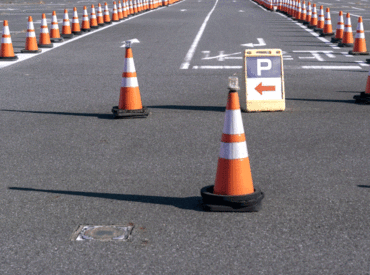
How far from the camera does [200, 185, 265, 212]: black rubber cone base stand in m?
5.46

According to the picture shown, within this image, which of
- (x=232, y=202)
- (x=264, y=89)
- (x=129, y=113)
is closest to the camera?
(x=232, y=202)

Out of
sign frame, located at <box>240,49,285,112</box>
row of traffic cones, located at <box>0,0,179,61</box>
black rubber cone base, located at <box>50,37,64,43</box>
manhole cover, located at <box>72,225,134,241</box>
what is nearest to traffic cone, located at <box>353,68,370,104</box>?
sign frame, located at <box>240,49,285,112</box>

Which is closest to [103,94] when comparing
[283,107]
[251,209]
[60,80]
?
[60,80]

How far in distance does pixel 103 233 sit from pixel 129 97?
4698 millimetres

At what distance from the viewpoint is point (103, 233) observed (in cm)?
500

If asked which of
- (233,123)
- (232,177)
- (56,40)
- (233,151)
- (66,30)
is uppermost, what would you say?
(233,123)

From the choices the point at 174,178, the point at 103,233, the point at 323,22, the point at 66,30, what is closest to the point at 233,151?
the point at 174,178

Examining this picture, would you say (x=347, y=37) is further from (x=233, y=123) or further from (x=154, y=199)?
(x=154, y=199)

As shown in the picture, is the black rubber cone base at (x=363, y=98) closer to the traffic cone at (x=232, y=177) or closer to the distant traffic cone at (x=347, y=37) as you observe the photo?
the traffic cone at (x=232, y=177)

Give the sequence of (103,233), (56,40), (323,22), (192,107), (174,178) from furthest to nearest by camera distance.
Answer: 1. (323,22)
2. (56,40)
3. (192,107)
4. (174,178)
5. (103,233)

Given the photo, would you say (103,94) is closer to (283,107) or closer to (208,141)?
(283,107)

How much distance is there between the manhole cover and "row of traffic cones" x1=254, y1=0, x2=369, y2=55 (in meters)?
12.2

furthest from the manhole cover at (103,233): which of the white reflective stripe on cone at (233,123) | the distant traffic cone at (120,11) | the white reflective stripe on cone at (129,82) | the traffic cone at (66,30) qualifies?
the distant traffic cone at (120,11)

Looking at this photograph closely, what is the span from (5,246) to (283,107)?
5842mm
